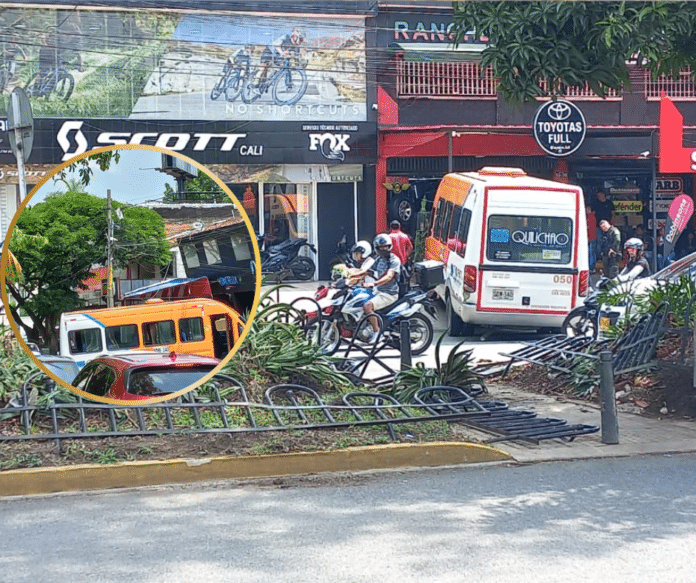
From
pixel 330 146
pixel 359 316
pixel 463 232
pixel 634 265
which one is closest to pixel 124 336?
pixel 359 316

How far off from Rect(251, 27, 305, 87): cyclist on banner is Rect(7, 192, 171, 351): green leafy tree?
1885 cm

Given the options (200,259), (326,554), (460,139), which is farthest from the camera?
(460,139)

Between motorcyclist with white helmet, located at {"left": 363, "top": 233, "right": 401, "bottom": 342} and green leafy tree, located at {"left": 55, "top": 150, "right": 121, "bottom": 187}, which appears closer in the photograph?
green leafy tree, located at {"left": 55, "top": 150, "right": 121, "bottom": 187}

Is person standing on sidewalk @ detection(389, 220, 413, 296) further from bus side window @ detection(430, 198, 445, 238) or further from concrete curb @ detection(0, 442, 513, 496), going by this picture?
concrete curb @ detection(0, 442, 513, 496)

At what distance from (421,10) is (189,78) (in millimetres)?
5527

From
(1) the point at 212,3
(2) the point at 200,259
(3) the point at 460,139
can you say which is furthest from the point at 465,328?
(1) the point at 212,3

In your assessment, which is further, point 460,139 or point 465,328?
point 460,139

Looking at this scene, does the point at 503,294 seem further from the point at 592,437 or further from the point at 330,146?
the point at 330,146

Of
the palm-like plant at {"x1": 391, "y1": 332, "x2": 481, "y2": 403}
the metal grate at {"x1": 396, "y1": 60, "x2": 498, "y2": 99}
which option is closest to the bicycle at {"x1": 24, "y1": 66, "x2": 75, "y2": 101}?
the metal grate at {"x1": 396, "y1": 60, "x2": 498, "y2": 99}

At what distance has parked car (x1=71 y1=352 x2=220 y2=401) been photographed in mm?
5969

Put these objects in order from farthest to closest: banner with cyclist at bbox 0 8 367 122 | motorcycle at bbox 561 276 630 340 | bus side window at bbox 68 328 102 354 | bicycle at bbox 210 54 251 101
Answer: bicycle at bbox 210 54 251 101 → banner with cyclist at bbox 0 8 367 122 → motorcycle at bbox 561 276 630 340 → bus side window at bbox 68 328 102 354

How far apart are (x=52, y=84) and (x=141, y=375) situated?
19.1 metres

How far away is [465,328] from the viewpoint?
623 inches

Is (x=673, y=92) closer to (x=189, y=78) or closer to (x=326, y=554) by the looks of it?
(x=189, y=78)
